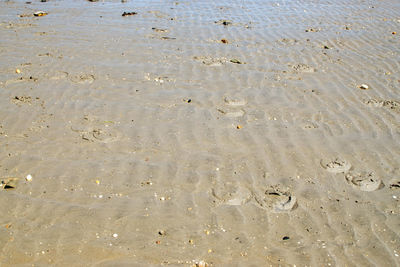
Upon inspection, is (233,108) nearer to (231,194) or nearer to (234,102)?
(234,102)

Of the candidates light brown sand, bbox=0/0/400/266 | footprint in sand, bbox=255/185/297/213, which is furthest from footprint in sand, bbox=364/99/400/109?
footprint in sand, bbox=255/185/297/213

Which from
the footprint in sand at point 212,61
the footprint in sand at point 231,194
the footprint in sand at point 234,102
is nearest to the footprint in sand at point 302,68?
the footprint in sand at point 212,61

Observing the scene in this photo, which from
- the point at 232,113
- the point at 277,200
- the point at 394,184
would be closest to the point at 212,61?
the point at 232,113

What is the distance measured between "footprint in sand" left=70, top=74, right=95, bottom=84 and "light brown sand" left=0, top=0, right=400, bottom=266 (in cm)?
3

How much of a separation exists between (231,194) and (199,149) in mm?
845

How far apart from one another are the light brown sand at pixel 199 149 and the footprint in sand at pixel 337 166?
0.03 metres

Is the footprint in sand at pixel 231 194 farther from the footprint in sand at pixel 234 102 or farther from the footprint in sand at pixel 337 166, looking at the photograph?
the footprint in sand at pixel 234 102

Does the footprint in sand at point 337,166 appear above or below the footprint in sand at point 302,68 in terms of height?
below

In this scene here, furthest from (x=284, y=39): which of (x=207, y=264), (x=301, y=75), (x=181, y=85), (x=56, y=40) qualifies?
(x=207, y=264)

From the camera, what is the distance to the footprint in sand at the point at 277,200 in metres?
3.42

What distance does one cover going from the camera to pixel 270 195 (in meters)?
3.58

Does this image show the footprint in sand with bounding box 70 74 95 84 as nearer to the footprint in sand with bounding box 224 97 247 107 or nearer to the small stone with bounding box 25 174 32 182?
the footprint in sand with bounding box 224 97 247 107

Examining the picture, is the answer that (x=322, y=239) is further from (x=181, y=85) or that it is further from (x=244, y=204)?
(x=181, y=85)

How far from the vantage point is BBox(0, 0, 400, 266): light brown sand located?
3047 millimetres
